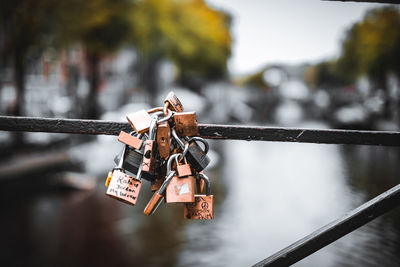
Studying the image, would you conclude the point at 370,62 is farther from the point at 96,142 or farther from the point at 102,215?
the point at 102,215

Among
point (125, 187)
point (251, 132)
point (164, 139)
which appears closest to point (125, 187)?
point (125, 187)

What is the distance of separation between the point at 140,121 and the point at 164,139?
10 centimetres

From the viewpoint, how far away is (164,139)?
1390 mm

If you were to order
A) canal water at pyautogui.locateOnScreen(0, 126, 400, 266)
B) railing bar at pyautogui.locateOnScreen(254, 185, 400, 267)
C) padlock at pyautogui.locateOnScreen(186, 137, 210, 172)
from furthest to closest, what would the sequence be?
canal water at pyautogui.locateOnScreen(0, 126, 400, 266) < padlock at pyautogui.locateOnScreen(186, 137, 210, 172) < railing bar at pyautogui.locateOnScreen(254, 185, 400, 267)

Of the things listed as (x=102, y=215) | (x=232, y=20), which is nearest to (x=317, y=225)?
(x=102, y=215)

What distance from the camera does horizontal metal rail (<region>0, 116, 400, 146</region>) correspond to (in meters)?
1.38

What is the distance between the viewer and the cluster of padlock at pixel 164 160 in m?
1.37

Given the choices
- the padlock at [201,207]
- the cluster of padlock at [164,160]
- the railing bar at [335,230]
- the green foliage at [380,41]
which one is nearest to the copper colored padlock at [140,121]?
the cluster of padlock at [164,160]

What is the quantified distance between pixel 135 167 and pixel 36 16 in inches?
432

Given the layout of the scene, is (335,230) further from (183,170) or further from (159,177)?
(159,177)

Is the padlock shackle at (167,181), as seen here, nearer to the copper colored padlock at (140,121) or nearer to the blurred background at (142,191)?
the copper colored padlock at (140,121)

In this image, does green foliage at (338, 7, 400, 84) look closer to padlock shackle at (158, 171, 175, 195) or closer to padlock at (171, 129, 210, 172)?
padlock at (171, 129, 210, 172)

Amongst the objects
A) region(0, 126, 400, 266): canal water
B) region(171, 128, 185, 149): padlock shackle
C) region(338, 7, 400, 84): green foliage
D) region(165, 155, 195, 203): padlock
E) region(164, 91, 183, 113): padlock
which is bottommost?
region(0, 126, 400, 266): canal water

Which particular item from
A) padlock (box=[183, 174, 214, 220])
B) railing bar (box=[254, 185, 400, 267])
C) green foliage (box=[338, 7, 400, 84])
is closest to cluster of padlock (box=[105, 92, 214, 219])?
padlock (box=[183, 174, 214, 220])
